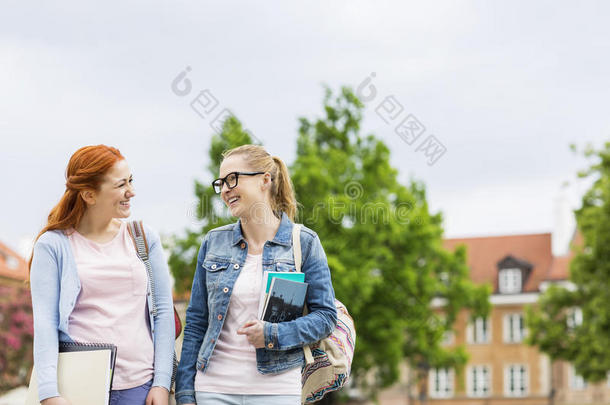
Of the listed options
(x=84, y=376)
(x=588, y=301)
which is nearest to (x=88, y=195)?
(x=84, y=376)

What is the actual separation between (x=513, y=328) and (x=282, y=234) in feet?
176

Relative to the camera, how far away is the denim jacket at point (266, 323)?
12.9ft

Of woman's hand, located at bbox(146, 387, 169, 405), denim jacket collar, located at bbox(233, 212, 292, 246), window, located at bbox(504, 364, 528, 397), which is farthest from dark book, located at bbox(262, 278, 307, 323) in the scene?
window, located at bbox(504, 364, 528, 397)

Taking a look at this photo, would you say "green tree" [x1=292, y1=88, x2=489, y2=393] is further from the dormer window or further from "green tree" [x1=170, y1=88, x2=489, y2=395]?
the dormer window

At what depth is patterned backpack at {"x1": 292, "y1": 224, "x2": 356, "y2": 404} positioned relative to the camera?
4.05 m

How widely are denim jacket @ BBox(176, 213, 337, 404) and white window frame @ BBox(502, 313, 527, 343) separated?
5334 centimetres

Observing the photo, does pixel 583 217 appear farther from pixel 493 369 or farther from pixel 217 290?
pixel 493 369

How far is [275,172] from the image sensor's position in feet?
13.8

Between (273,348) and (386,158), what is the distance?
87.8 feet

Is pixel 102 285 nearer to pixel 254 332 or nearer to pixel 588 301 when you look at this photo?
pixel 254 332

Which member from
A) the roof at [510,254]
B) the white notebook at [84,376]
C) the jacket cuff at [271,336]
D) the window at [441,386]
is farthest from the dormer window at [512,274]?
the white notebook at [84,376]

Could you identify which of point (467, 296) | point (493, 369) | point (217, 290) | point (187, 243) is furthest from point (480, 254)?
point (217, 290)

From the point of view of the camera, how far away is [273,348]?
12.8ft

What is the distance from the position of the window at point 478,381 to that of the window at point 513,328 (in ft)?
7.77
